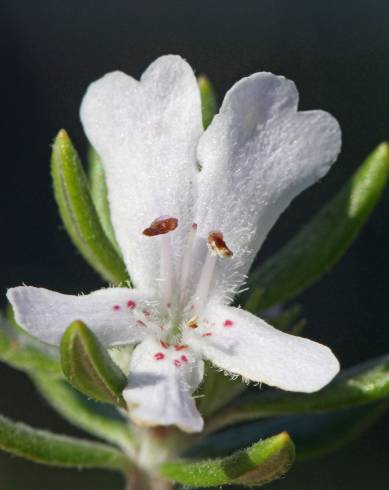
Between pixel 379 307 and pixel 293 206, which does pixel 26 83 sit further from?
pixel 379 307

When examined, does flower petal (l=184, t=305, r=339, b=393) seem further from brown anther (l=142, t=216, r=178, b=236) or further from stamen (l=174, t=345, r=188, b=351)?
brown anther (l=142, t=216, r=178, b=236)

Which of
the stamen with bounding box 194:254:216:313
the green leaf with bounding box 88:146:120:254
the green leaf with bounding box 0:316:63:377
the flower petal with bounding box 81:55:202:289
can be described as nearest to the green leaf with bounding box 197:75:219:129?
the flower petal with bounding box 81:55:202:289

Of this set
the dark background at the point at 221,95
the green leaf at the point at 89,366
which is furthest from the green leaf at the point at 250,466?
the dark background at the point at 221,95

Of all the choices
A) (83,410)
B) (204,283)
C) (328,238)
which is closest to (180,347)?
(204,283)

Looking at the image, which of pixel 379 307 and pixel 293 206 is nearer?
pixel 379 307

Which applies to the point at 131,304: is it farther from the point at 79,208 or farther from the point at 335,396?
the point at 335,396

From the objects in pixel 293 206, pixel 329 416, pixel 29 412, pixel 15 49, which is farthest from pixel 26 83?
pixel 329 416

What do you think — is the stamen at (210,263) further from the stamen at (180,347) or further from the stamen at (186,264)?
the stamen at (180,347)
